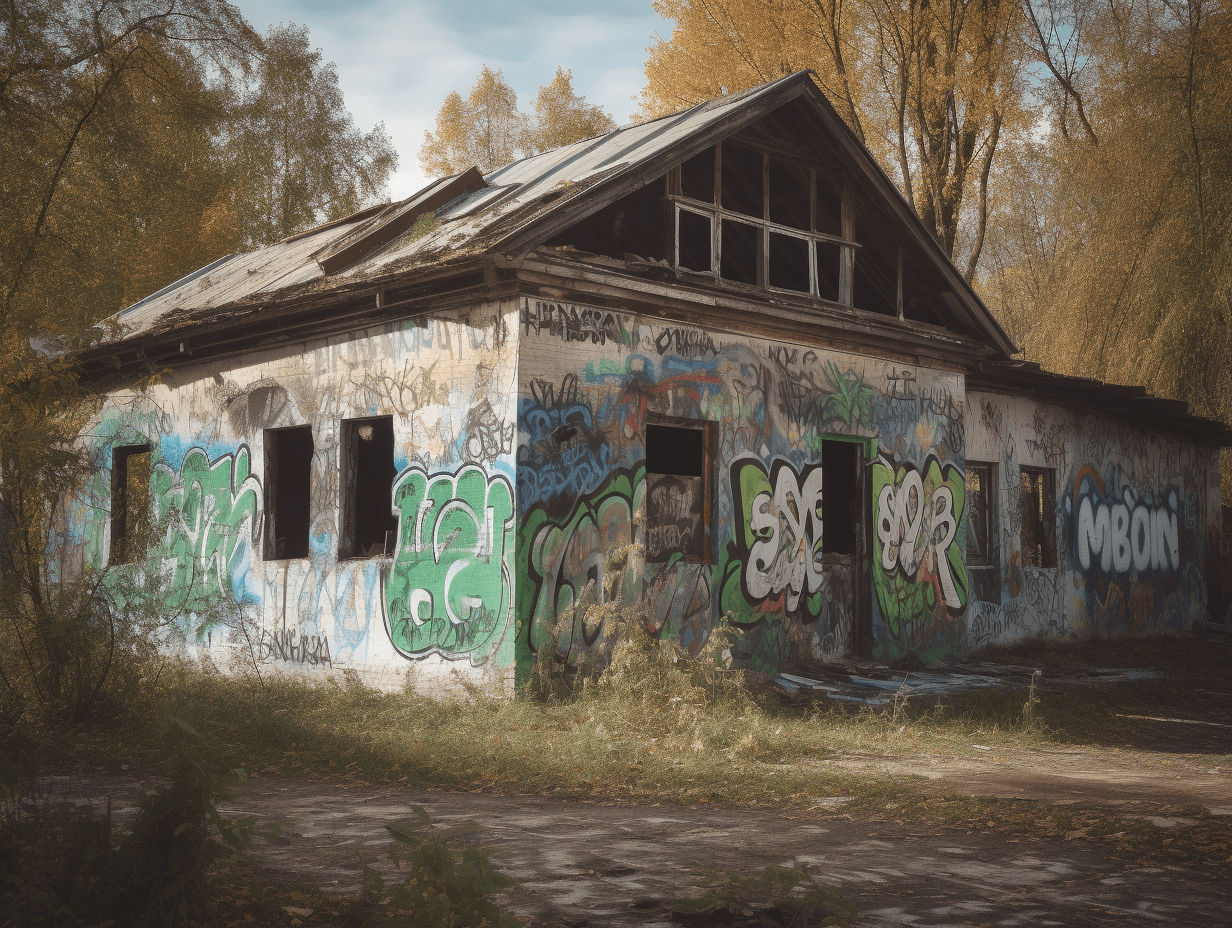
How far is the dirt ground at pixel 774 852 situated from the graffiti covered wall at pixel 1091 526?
24.5 ft

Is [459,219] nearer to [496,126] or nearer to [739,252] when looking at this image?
[739,252]

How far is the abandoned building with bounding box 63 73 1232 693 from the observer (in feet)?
30.3

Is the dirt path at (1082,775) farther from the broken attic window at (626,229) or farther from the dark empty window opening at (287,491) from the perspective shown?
the dark empty window opening at (287,491)

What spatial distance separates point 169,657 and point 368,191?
66.4ft

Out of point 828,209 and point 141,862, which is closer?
point 141,862

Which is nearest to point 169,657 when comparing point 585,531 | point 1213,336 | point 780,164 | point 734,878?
point 585,531

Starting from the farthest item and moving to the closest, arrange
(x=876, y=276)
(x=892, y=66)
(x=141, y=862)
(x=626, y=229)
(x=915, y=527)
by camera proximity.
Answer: (x=892, y=66), (x=876, y=276), (x=915, y=527), (x=626, y=229), (x=141, y=862)

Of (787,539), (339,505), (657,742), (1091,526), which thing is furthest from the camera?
(1091,526)

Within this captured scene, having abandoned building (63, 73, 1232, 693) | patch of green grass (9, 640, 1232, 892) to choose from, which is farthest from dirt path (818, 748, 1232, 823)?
abandoned building (63, 73, 1232, 693)

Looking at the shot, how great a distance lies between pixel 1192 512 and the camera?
18703 mm

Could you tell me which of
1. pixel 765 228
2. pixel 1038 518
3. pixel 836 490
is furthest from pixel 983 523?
pixel 765 228

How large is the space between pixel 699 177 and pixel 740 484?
3676mm

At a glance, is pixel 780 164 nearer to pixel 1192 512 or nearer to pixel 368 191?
pixel 1192 512

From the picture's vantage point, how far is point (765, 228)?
11.4m
